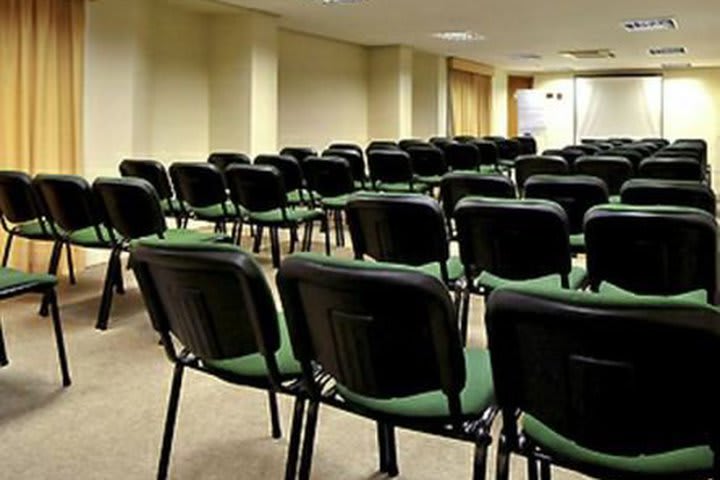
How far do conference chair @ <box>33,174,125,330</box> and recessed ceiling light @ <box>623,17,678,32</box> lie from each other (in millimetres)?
8031

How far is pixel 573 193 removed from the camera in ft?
12.2

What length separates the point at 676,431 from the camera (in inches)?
53.1

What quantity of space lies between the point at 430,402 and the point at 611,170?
14.5 feet

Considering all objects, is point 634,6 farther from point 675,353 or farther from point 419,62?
point 675,353

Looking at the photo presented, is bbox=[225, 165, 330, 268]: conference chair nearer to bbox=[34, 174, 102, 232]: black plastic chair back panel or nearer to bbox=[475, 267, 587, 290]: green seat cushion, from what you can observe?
bbox=[34, 174, 102, 232]: black plastic chair back panel

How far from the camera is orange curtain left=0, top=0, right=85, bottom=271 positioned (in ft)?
17.9

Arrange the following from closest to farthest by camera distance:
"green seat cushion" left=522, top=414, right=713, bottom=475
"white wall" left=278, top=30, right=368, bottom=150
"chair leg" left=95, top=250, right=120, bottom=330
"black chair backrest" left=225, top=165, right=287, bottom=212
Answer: "green seat cushion" left=522, top=414, right=713, bottom=475 → "chair leg" left=95, top=250, right=120, bottom=330 → "black chair backrest" left=225, top=165, right=287, bottom=212 → "white wall" left=278, top=30, right=368, bottom=150

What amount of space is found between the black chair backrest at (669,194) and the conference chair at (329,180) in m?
2.80

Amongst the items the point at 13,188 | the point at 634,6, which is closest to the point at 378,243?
the point at 13,188

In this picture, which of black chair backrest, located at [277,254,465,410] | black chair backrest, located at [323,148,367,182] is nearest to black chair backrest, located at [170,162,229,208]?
black chair backrest, located at [323,148,367,182]

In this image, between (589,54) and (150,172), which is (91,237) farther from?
(589,54)

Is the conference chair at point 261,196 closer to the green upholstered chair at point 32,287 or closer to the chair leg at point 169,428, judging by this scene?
the green upholstered chair at point 32,287

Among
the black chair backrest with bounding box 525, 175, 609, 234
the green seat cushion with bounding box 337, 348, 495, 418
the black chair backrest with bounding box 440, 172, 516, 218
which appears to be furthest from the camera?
the black chair backrest with bounding box 440, 172, 516, 218

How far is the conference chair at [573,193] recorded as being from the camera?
144 inches
